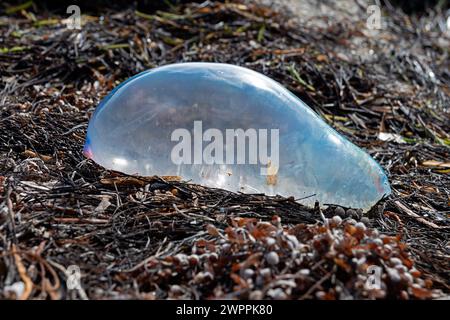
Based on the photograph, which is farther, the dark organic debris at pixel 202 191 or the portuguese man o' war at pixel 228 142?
the portuguese man o' war at pixel 228 142

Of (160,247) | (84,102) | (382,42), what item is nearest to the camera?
(160,247)

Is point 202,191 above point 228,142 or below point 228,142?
below

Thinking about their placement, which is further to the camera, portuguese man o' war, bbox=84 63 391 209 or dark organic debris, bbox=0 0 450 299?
portuguese man o' war, bbox=84 63 391 209

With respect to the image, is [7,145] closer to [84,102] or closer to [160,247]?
[84,102]

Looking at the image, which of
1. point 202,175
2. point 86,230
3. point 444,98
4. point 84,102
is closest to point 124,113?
point 202,175

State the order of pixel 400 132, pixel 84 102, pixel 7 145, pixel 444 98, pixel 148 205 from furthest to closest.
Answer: pixel 444 98
pixel 400 132
pixel 84 102
pixel 7 145
pixel 148 205
